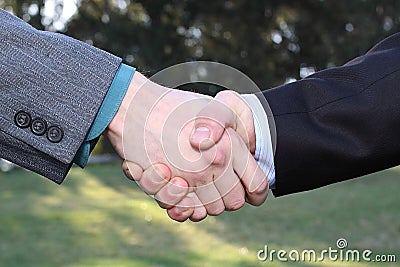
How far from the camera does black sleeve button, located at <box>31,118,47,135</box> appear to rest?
6.28 feet

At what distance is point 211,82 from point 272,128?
1.69ft

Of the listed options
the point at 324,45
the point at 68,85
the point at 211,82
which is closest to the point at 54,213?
the point at 211,82

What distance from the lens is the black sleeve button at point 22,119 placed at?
1.91 meters

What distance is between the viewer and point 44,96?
195 centimetres

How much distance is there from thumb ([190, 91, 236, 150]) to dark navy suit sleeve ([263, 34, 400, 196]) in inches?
5.1

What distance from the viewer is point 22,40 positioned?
1974 millimetres

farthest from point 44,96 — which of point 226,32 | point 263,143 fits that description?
point 226,32

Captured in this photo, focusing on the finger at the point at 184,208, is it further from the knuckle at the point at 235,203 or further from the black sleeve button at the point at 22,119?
the black sleeve button at the point at 22,119

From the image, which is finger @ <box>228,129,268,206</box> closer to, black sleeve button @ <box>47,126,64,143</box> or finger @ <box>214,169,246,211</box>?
finger @ <box>214,169,246,211</box>

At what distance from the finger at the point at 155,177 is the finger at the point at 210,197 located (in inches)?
4.3

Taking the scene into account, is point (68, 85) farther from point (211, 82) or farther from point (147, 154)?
point (211, 82)

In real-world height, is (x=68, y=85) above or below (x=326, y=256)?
above

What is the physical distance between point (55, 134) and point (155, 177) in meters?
0.40

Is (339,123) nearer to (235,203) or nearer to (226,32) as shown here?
(235,203)
